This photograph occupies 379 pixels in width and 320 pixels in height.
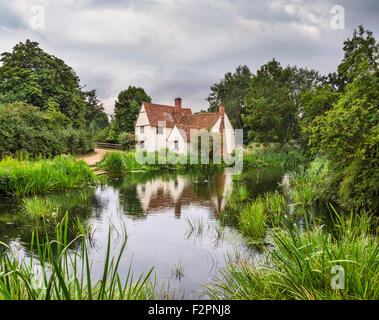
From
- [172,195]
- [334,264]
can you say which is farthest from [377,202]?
[172,195]

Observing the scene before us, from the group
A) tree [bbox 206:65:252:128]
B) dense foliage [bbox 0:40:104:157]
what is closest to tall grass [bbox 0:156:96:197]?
dense foliage [bbox 0:40:104:157]

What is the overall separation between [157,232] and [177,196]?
408 cm

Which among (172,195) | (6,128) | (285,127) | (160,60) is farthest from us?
(285,127)

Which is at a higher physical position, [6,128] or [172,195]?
[6,128]

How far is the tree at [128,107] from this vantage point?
3984 centimetres

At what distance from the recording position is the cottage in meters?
30.6

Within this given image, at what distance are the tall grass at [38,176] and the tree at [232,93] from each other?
34531mm

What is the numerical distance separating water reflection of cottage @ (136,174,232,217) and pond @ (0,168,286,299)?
0.03 meters

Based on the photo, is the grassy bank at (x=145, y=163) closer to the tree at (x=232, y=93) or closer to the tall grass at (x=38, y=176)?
the tall grass at (x=38, y=176)

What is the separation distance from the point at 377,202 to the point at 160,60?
17.5m

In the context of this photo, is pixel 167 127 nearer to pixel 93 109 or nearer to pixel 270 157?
pixel 270 157

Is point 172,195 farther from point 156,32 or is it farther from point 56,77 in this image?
point 56,77

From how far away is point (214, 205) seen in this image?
8.60m

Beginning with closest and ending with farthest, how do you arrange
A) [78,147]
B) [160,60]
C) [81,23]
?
[81,23]
[160,60]
[78,147]
